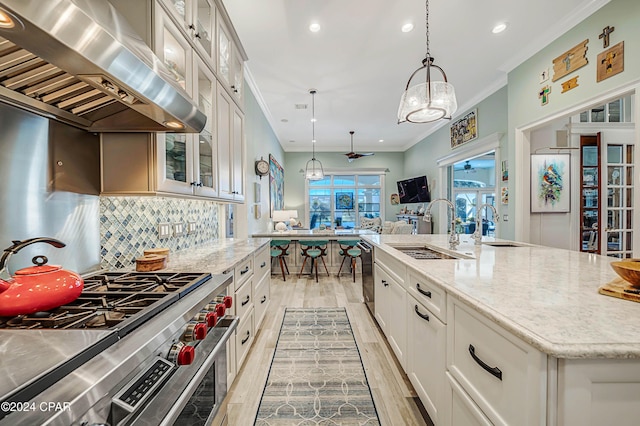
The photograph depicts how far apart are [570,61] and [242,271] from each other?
12.5 ft

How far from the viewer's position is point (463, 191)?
300 inches

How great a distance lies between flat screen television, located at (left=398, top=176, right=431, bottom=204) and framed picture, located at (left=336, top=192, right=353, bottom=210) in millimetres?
1581

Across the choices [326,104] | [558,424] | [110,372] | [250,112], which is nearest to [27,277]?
[110,372]

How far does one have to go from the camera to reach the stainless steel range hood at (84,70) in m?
0.67

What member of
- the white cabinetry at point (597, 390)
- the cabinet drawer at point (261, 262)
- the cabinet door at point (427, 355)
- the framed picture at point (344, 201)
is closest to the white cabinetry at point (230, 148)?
the cabinet drawer at point (261, 262)

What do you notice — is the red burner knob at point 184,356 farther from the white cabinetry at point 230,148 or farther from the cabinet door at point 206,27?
the cabinet door at point 206,27

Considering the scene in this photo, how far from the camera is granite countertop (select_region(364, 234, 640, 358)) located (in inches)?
28.6

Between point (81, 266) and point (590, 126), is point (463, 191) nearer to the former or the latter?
point (590, 126)

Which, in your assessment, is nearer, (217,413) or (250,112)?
(217,413)

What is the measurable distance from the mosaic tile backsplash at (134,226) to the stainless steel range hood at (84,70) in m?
0.48

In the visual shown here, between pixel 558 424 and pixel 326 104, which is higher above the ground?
pixel 326 104

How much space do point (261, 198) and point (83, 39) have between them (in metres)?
4.48

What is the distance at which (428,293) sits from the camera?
1.47m

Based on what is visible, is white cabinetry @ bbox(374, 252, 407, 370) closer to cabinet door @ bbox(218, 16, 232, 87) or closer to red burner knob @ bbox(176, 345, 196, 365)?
red burner knob @ bbox(176, 345, 196, 365)
